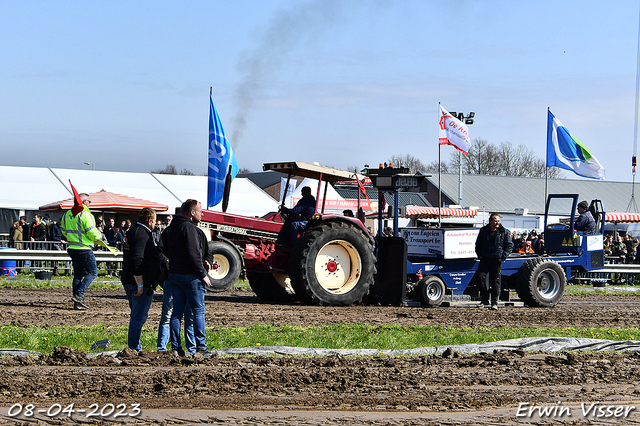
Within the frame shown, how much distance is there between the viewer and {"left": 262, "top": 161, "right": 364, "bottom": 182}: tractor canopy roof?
42.2 feet

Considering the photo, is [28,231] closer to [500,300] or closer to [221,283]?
[221,283]

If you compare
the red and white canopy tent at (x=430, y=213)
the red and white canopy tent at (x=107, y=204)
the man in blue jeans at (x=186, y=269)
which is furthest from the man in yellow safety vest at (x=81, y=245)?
the red and white canopy tent at (x=430, y=213)

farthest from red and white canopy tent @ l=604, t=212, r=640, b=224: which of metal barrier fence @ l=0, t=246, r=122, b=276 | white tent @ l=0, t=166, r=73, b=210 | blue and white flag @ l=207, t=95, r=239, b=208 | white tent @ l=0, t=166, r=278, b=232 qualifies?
white tent @ l=0, t=166, r=73, b=210

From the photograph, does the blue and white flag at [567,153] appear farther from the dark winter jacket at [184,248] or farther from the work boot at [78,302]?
the dark winter jacket at [184,248]

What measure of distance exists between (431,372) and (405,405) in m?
1.32

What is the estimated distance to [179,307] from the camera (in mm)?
7543

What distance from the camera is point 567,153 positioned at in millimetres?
23438

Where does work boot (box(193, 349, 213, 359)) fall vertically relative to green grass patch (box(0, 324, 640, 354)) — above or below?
above

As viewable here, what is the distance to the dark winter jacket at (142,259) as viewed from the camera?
754cm

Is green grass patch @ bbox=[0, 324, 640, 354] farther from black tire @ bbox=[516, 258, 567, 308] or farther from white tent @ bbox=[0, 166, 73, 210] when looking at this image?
white tent @ bbox=[0, 166, 73, 210]

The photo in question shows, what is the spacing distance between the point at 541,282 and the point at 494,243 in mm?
1761

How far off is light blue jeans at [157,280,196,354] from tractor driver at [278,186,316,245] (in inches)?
216

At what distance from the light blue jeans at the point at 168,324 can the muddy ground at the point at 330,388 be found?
37 centimetres

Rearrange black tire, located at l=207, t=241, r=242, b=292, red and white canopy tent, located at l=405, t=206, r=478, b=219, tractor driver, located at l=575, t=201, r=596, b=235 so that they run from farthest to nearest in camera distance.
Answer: red and white canopy tent, located at l=405, t=206, r=478, b=219 → tractor driver, located at l=575, t=201, r=596, b=235 → black tire, located at l=207, t=241, r=242, b=292
